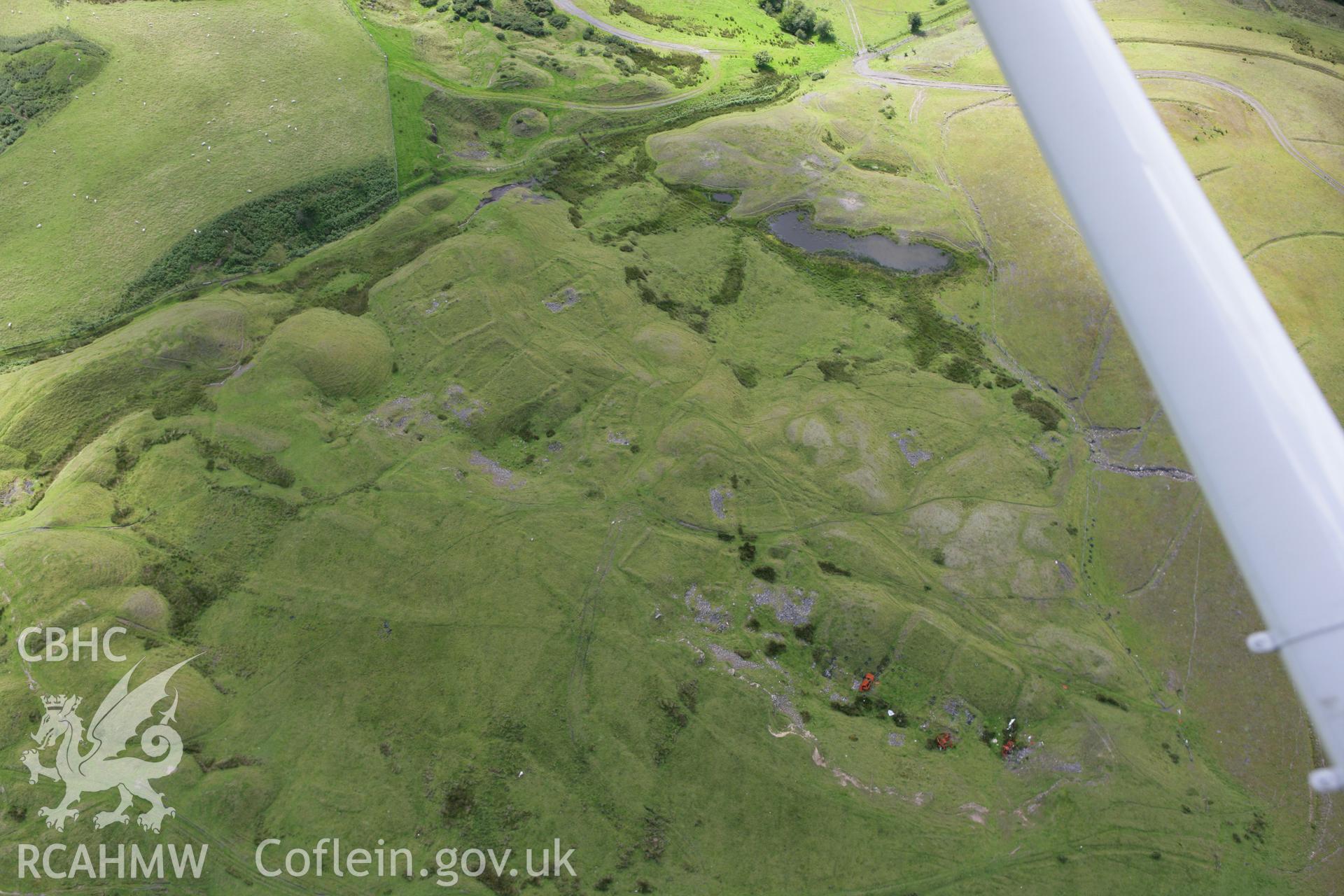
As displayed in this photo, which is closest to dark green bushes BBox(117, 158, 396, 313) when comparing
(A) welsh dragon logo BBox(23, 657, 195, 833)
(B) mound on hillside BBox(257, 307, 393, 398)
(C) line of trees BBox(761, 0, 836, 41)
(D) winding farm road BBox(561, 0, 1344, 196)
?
(B) mound on hillside BBox(257, 307, 393, 398)

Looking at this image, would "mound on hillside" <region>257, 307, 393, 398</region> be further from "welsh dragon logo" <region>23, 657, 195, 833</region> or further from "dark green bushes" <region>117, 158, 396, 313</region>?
"welsh dragon logo" <region>23, 657, 195, 833</region>

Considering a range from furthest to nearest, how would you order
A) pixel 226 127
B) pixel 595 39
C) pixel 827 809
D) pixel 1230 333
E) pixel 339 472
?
1. pixel 595 39
2. pixel 226 127
3. pixel 339 472
4. pixel 827 809
5. pixel 1230 333

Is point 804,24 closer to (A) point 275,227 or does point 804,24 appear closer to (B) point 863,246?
(B) point 863,246

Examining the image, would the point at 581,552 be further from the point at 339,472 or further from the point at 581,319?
the point at 581,319

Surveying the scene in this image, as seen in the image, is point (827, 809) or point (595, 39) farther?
point (595, 39)

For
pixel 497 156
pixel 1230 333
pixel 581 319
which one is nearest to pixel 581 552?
pixel 581 319

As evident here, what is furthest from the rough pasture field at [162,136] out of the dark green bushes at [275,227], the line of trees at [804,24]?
the line of trees at [804,24]

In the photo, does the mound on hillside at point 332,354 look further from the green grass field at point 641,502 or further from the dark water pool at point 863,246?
the dark water pool at point 863,246
